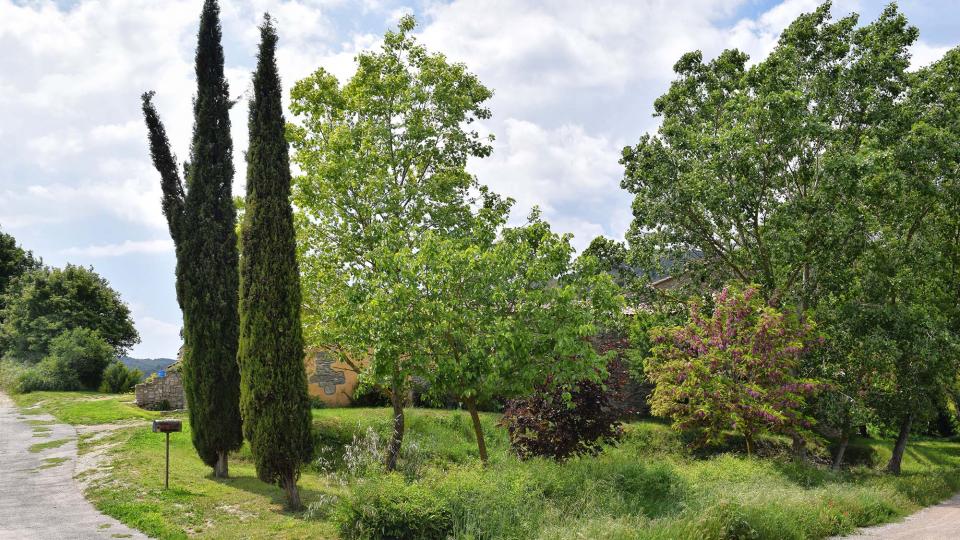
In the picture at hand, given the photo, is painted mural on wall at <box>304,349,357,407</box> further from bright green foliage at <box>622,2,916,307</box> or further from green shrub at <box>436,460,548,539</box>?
green shrub at <box>436,460,548,539</box>

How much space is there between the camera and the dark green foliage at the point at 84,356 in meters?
28.2

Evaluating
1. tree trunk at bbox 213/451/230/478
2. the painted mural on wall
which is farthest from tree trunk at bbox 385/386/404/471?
the painted mural on wall

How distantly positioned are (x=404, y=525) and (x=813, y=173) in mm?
15637

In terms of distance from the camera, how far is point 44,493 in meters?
11.7

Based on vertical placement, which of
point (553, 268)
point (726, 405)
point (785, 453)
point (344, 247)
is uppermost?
point (344, 247)

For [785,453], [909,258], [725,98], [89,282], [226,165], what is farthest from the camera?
[89,282]

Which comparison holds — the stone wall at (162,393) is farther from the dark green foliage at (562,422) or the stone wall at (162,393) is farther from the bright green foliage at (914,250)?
the bright green foliage at (914,250)

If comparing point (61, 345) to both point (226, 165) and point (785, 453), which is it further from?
point (785, 453)

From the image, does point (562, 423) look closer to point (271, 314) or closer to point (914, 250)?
point (271, 314)

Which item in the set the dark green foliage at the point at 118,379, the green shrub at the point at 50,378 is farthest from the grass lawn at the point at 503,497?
the green shrub at the point at 50,378

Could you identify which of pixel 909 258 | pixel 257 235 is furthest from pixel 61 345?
pixel 909 258

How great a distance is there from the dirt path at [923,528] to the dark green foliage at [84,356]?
1142 inches

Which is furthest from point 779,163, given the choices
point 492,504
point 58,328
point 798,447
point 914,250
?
point 58,328

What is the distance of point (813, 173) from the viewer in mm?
18703
